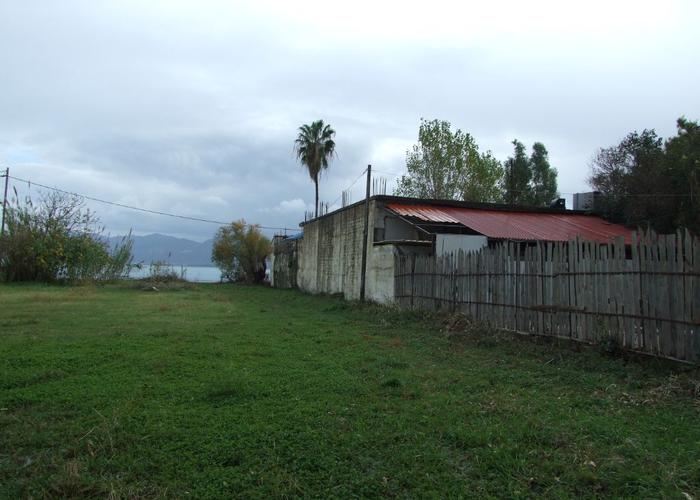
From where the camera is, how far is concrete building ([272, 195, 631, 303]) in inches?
619

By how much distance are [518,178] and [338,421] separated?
107ft

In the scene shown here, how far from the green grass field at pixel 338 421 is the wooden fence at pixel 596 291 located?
416 millimetres

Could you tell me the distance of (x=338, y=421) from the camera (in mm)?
4762

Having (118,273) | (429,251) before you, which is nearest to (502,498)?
(429,251)

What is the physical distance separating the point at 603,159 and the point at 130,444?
2178cm

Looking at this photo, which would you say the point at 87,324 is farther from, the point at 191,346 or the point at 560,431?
the point at 560,431

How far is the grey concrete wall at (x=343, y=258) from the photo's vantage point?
54.9 ft

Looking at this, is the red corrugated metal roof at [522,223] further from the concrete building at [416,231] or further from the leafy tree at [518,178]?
the leafy tree at [518,178]

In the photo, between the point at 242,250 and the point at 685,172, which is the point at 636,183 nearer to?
the point at 685,172

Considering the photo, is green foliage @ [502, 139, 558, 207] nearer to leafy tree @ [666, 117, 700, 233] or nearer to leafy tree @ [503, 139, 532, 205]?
leafy tree @ [503, 139, 532, 205]

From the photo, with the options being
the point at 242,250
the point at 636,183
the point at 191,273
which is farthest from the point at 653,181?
the point at 191,273

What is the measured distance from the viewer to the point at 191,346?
8617mm

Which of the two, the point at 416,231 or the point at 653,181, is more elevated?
the point at 653,181

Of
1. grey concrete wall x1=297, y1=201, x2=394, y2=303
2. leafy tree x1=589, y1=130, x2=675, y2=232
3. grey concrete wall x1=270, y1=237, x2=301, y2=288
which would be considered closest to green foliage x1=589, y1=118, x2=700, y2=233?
leafy tree x1=589, y1=130, x2=675, y2=232
